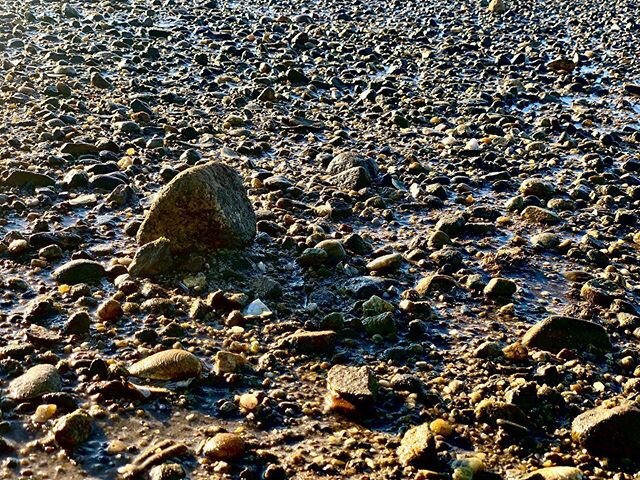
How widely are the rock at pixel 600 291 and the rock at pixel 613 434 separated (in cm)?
164

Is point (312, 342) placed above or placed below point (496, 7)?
below

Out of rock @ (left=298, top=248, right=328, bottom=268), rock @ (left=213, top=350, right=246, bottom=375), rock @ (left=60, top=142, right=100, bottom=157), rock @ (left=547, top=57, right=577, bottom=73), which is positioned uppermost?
rock @ (left=60, top=142, right=100, bottom=157)

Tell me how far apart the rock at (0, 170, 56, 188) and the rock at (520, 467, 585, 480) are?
5042 mm

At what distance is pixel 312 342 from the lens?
4.54 m

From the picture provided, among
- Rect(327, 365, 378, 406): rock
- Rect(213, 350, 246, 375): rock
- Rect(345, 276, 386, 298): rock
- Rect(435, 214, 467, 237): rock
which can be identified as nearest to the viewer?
Rect(327, 365, 378, 406): rock

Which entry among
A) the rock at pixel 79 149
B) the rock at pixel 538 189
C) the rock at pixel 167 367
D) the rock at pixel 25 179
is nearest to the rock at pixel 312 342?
the rock at pixel 167 367

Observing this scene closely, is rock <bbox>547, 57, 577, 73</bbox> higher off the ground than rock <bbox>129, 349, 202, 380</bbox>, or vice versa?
rock <bbox>547, 57, 577, 73</bbox>

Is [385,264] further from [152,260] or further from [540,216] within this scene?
[540,216]

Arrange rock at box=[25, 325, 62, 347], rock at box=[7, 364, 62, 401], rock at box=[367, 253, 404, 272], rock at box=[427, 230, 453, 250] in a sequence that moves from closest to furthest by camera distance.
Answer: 1. rock at box=[7, 364, 62, 401]
2. rock at box=[25, 325, 62, 347]
3. rock at box=[367, 253, 404, 272]
4. rock at box=[427, 230, 453, 250]

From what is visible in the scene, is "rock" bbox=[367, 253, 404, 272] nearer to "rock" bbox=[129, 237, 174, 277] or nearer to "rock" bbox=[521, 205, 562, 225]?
"rock" bbox=[129, 237, 174, 277]

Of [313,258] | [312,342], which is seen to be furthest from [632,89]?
[312,342]

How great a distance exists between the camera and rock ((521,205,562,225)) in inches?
266

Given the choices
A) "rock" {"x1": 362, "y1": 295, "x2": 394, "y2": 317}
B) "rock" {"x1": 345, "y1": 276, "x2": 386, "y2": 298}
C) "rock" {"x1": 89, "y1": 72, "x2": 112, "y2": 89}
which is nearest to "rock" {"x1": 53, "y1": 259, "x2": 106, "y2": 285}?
"rock" {"x1": 345, "y1": 276, "x2": 386, "y2": 298}

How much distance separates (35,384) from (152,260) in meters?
1.55
